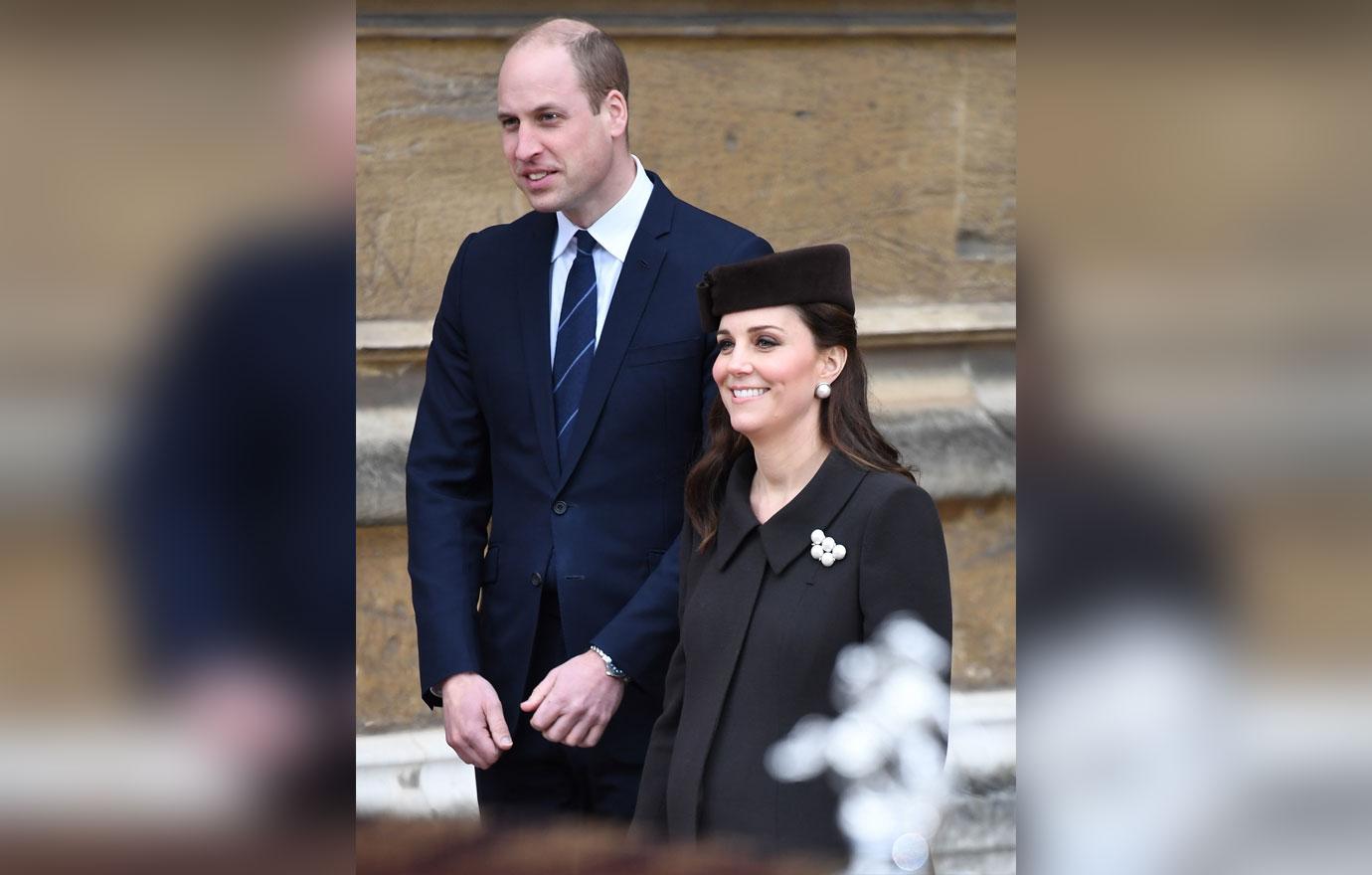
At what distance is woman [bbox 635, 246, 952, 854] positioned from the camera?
2.20m

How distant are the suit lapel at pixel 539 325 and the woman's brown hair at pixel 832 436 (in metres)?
0.25

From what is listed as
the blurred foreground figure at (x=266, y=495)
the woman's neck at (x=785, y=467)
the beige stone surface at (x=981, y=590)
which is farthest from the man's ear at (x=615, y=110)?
the beige stone surface at (x=981, y=590)

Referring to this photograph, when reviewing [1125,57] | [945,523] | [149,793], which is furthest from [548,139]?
[945,523]

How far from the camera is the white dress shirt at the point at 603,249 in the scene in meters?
2.63

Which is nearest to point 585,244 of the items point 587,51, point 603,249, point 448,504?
point 603,249

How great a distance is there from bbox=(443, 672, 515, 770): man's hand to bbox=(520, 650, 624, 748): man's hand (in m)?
0.07

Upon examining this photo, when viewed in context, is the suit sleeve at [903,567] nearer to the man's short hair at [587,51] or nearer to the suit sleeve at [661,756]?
the suit sleeve at [661,756]

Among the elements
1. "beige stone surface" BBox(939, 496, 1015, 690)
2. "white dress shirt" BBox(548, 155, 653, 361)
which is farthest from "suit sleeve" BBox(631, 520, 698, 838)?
"beige stone surface" BBox(939, 496, 1015, 690)

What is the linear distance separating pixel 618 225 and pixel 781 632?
0.70 metres

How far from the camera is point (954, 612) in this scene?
432 centimetres

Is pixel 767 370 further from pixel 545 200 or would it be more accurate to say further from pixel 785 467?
pixel 545 200

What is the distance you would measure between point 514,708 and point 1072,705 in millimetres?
1591

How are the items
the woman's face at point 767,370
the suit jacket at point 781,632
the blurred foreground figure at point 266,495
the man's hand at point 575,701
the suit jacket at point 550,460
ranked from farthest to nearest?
the suit jacket at point 550,460 < the man's hand at point 575,701 < the woman's face at point 767,370 < the suit jacket at point 781,632 < the blurred foreground figure at point 266,495

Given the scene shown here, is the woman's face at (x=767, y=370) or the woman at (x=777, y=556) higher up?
the woman's face at (x=767, y=370)
